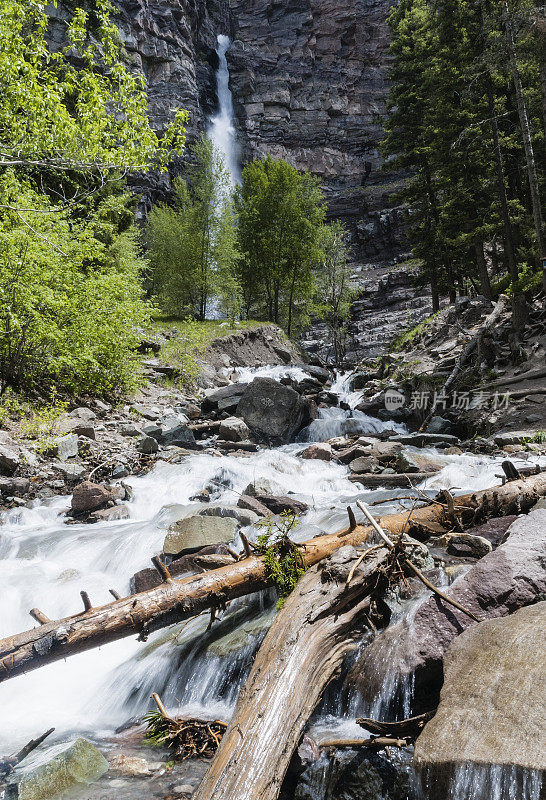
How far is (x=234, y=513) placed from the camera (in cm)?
693

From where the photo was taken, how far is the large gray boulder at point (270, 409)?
14.4m

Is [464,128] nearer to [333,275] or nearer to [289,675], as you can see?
[333,275]

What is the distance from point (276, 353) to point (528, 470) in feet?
76.5

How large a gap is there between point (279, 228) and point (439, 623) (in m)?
34.1

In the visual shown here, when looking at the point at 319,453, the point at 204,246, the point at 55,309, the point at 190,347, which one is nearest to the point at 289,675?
the point at 319,453

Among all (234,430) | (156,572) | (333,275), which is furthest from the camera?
(333,275)

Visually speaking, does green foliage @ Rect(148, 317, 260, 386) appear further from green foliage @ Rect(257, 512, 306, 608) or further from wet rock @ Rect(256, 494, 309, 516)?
green foliage @ Rect(257, 512, 306, 608)

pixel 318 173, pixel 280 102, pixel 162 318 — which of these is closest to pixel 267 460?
pixel 162 318

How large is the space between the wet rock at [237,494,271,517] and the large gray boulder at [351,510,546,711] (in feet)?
12.9

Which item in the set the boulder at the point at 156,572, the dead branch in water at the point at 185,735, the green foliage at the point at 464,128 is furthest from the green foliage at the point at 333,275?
the dead branch in water at the point at 185,735

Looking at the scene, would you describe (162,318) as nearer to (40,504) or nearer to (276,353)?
(276,353)

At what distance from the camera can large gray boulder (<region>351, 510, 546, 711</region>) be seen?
9.83 feet

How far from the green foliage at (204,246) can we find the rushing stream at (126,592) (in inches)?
927

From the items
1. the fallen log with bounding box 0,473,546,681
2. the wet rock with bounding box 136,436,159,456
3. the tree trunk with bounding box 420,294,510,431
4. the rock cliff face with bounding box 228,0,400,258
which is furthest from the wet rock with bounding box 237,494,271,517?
the rock cliff face with bounding box 228,0,400,258
